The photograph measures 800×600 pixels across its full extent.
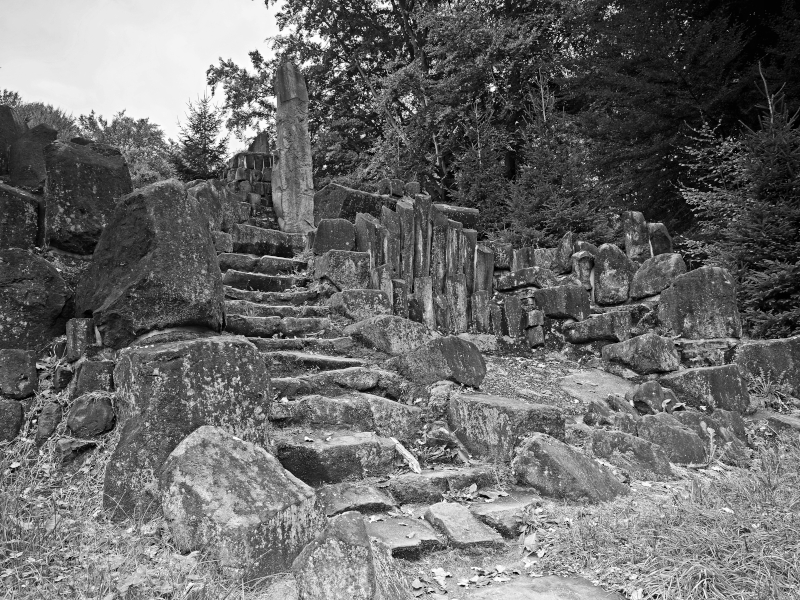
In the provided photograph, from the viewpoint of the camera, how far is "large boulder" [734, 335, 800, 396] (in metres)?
7.42

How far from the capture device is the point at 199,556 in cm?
267

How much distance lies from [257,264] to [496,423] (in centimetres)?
470

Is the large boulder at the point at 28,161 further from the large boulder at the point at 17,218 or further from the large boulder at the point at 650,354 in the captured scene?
the large boulder at the point at 650,354

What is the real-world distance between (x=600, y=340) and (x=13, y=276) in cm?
746

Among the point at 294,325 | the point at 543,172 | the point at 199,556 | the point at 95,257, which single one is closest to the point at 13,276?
the point at 95,257

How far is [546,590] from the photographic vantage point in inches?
119

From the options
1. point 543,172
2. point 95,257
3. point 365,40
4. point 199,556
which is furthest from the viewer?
point 365,40

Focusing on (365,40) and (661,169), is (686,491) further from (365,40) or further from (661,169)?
(365,40)

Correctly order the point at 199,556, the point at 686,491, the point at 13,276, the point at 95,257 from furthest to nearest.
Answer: the point at 686,491
the point at 95,257
the point at 13,276
the point at 199,556

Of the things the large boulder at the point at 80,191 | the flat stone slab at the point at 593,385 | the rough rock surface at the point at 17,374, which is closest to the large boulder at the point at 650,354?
the flat stone slab at the point at 593,385

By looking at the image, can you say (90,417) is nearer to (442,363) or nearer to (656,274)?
(442,363)

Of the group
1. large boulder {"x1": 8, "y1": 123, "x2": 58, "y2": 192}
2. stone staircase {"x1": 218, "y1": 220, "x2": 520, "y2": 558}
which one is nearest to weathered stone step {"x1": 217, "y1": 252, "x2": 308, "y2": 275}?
stone staircase {"x1": 218, "y1": 220, "x2": 520, "y2": 558}

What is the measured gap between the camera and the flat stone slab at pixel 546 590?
293cm

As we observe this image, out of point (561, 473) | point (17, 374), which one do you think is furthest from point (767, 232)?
point (17, 374)
